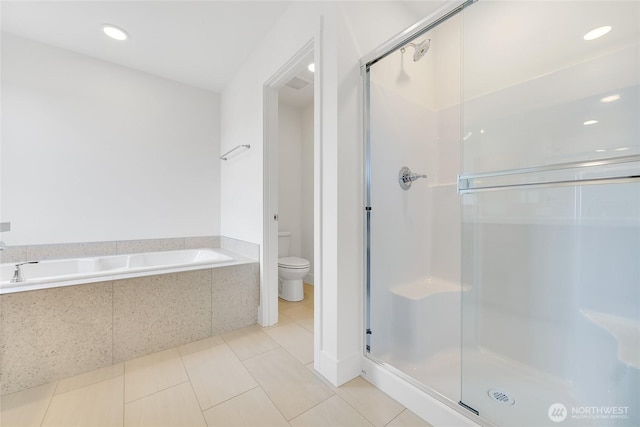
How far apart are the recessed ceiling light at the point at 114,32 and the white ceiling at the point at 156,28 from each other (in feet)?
0.12

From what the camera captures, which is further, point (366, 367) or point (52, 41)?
point (52, 41)

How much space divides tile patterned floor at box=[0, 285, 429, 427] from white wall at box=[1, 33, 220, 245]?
1.42 metres

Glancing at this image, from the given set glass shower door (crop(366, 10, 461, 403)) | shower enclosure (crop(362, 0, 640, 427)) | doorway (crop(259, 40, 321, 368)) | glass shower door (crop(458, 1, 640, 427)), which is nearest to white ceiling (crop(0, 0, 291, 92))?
doorway (crop(259, 40, 321, 368))

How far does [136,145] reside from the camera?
2.52 m

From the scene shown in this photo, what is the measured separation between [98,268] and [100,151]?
108cm

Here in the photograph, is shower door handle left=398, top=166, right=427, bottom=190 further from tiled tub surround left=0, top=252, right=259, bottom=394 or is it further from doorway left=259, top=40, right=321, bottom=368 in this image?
tiled tub surround left=0, top=252, right=259, bottom=394

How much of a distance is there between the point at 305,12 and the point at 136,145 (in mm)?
2059

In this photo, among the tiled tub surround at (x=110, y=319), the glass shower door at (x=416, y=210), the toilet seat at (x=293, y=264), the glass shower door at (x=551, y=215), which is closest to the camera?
the glass shower door at (x=551, y=215)

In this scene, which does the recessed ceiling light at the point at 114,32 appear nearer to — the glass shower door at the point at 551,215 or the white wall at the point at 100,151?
the white wall at the point at 100,151

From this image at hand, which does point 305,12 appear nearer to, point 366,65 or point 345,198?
point 366,65

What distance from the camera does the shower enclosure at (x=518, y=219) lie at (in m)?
1.23

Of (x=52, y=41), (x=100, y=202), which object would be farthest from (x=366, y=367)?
(x=52, y=41)

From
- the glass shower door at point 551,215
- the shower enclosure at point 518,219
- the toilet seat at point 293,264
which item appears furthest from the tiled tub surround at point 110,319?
the glass shower door at point 551,215

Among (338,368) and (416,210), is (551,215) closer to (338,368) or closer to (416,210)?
(416,210)
